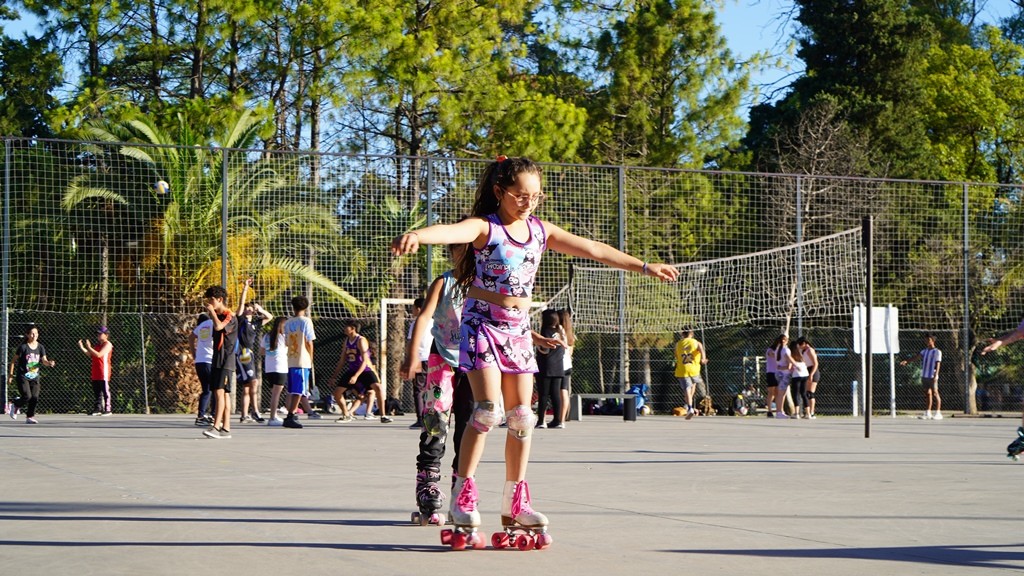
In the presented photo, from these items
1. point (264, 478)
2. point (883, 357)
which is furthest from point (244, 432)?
point (883, 357)

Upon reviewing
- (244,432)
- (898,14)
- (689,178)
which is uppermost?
(898,14)

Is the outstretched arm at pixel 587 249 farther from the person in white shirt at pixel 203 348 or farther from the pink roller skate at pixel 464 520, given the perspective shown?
the person in white shirt at pixel 203 348

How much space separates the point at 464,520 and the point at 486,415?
0.52 metres

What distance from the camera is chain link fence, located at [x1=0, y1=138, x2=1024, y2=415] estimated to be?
85.7ft

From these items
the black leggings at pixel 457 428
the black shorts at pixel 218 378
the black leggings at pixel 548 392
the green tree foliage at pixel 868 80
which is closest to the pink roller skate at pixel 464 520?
the black leggings at pixel 457 428

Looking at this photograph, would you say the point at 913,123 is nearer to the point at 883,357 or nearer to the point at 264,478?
the point at 883,357

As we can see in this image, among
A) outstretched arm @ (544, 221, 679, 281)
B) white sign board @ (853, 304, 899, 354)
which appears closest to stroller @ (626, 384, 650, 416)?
white sign board @ (853, 304, 899, 354)

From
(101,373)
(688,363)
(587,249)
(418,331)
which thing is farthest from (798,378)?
(587,249)

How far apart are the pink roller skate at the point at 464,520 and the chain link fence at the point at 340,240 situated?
18265 millimetres

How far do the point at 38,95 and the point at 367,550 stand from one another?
29.5 m

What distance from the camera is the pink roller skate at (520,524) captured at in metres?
6.39

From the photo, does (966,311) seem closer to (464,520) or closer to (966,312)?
(966,312)

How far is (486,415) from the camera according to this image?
6.48 meters

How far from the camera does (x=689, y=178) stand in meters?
30.6
